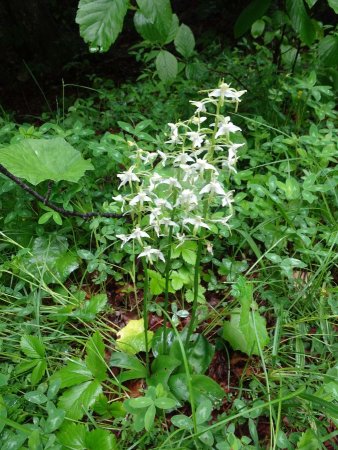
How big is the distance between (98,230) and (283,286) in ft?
3.06

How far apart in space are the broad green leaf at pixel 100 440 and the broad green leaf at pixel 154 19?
1.35 m

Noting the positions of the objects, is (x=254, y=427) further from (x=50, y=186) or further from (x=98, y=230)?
(x=50, y=186)

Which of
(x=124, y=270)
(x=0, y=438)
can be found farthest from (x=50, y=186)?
(x=0, y=438)

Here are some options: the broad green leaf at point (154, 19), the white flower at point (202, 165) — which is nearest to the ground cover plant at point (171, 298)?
the white flower at point (202, 165)

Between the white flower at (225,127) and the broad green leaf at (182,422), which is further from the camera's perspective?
the broad green leaf at (182,422)

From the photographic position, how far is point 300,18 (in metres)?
1.76

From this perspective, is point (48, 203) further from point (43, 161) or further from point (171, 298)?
point (171, 298)

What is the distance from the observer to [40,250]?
1937mm

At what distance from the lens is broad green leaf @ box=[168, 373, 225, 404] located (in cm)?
141

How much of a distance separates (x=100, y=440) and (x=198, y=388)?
375 mm

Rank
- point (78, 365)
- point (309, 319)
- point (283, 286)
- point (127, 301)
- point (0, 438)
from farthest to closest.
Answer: point (127, 301) < point (283, 286) < point (309, 319) < point (78, 365) < point (0, 438)

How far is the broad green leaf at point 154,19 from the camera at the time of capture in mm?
1350

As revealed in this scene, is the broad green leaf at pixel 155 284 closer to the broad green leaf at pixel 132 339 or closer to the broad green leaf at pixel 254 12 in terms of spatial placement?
the broad green leaf at pixel 132 339

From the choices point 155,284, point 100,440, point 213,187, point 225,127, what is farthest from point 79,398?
point 225,127
